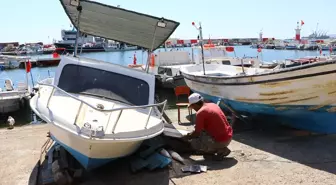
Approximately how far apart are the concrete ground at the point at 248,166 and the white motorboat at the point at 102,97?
24.3 inches

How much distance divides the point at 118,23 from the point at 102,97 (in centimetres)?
203

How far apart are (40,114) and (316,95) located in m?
5.46

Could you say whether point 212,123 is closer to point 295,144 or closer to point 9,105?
point 295,144

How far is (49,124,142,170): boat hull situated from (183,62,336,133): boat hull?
148 inches

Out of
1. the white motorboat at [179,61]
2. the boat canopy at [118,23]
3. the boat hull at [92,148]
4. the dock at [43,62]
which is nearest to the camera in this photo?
the boat hull at [92,148]

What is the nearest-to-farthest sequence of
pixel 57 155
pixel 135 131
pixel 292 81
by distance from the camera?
pixel 135 131 < pixel 57 155 < pixel 292 81

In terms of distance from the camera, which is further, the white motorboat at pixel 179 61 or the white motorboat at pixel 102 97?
the white motorboat at pixel 179 61

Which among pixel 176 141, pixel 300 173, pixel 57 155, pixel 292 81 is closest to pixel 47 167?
pixel 57 155

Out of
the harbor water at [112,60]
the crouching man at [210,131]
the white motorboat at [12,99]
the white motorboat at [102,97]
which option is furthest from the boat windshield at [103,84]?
the white motorboat at [12,99]

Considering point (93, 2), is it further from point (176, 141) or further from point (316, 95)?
point (316, 95)

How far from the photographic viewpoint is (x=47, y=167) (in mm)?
5660

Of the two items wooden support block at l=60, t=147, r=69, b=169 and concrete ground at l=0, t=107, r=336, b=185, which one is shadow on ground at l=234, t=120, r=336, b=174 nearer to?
concrete ground at l=0, t=107, r=336, b=185

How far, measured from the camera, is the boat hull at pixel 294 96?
6762mm

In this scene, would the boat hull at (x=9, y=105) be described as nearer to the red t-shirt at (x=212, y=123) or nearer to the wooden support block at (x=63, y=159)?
the wooden support block at (x=63, y=159)
